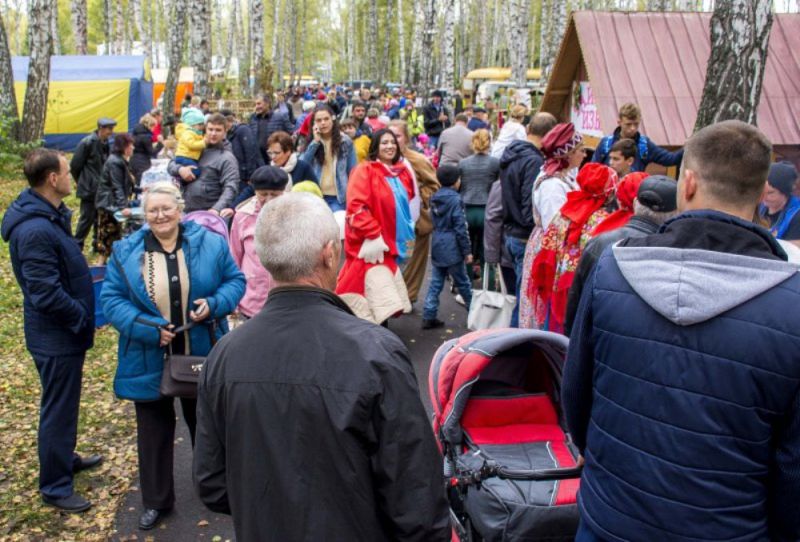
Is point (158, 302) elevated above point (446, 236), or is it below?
above

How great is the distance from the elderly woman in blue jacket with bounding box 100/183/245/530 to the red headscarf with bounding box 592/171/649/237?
2394 millimetres

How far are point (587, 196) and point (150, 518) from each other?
11.6ft

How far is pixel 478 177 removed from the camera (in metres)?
8.93

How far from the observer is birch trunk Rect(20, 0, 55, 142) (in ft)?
57.0

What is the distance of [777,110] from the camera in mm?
9906

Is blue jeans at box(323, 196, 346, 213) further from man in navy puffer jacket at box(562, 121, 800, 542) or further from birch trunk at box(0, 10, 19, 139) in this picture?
birch trunk at box(0, 10, 19, 139)

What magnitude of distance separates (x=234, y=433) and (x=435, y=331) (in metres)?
5.91

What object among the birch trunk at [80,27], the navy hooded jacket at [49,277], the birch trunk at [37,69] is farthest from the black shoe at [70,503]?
the birch trunk at [80,27]

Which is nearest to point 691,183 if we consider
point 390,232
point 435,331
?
point 390,232

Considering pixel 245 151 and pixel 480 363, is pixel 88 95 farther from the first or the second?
pixel 480 363

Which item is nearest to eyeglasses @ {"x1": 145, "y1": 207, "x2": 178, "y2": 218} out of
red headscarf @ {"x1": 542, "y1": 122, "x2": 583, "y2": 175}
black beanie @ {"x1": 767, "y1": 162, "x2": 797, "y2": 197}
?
red headscarf @ {"x1": 542, "y1": 122, "x2": 583, "y2": 175}

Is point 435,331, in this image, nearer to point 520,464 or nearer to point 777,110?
point 520,464

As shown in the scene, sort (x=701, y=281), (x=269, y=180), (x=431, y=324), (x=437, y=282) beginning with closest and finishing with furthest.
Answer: (x=701, y=281)
(x=269, y=180)
(x=437, y=282)
(x=431, y=324)

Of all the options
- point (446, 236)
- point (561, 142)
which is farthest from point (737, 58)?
point (446, 236)
